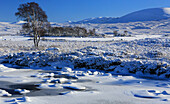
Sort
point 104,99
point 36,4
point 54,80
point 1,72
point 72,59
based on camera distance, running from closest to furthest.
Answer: point 104,99 < point 54,80 < point 1,72 < point 72,59 < point 36,4

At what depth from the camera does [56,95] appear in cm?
598

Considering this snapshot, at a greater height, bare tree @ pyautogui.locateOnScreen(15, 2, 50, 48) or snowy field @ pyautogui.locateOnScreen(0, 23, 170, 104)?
bare tree @ pyautogui.locateOnScreen(15, 2, 50, 48)

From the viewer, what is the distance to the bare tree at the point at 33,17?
2223 centimetres

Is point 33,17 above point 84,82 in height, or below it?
above

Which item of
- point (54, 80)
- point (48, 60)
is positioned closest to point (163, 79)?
point (54, 80)

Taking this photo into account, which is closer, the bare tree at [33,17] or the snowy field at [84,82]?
the snowy field at [84,82]

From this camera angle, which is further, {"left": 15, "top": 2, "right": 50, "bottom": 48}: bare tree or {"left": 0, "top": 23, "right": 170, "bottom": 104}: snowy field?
{"left": 15, "top": 2, "right": 50, "bottom": 48}: bare tree

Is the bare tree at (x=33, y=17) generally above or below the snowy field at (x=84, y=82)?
above

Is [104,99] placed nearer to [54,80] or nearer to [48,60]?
[54,80]

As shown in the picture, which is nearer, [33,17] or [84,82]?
[84,82]

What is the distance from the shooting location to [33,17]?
74.6 feet

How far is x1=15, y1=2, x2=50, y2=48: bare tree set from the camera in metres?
22.2

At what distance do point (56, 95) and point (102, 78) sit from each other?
3.30 m

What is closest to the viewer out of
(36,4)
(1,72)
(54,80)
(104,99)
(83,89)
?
(104,99)
